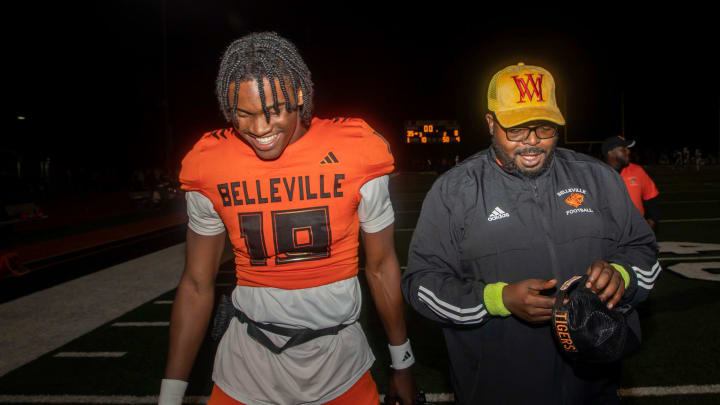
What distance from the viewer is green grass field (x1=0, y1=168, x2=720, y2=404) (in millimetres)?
3920

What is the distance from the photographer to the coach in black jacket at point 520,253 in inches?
77.8

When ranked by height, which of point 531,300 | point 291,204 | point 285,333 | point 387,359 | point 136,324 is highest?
point 291,204

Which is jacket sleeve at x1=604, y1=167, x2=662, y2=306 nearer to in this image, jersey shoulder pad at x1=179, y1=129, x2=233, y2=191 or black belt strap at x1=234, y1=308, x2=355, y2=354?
black belt strap at x1=234, y1=308, x2=355, y2=354

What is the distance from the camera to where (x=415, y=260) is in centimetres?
208

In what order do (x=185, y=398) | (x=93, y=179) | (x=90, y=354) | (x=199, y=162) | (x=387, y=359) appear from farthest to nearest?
(x=93, y=179) → (x=90, y=354) → (x=387, y=359) → (x=185, y=398) → (x=199, y=162)

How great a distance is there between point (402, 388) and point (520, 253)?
688 millimetres

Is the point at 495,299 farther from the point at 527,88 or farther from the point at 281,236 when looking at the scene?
the point at 527,88

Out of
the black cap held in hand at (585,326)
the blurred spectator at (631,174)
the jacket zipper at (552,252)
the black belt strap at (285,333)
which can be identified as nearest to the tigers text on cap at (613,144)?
the blurred spectator at (631,174)

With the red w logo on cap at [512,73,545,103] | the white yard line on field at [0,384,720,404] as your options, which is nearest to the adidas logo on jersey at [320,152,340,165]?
the red w logo on cap at [512,73,545,103]

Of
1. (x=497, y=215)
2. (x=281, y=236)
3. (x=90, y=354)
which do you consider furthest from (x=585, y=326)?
(x=90, y=354)

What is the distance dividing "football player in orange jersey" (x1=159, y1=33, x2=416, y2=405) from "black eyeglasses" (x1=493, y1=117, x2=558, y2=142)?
1.78ft

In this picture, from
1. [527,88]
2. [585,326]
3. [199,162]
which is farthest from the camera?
[527,88]

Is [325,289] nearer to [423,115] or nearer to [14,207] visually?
[14,207]

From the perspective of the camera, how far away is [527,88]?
219 centimetres
